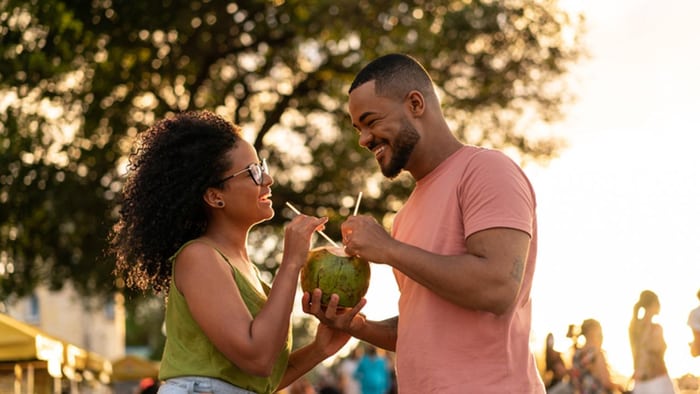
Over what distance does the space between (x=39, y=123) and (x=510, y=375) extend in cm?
1684

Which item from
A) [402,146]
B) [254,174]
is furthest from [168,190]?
[402,146]

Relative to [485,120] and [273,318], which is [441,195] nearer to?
[273,318]

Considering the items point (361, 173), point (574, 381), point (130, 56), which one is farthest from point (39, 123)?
point (574, 381)

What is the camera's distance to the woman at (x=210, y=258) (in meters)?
4.84

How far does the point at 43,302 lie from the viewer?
66.2 meters

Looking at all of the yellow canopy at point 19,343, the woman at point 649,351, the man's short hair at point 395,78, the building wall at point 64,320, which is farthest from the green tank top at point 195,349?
the building wall at point 64,320

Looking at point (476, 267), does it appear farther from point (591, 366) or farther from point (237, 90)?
point (237, 90)

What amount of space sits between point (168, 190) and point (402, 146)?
38.0 inches

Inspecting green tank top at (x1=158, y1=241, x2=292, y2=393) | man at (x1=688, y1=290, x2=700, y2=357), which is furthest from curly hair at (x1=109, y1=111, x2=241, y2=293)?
man at (x1=688, y1=290, x2=700, y2=357)

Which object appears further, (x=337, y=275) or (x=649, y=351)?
(x=649, y=351)

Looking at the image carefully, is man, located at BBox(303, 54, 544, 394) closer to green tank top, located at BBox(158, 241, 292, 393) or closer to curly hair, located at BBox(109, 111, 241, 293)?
green tank top, located at BBox(158, 241, 292, 393)

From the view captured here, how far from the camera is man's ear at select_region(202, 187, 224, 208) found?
5207 millimetres

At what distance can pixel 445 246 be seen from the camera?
4.66 metres

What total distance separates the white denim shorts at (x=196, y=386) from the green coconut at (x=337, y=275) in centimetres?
49
